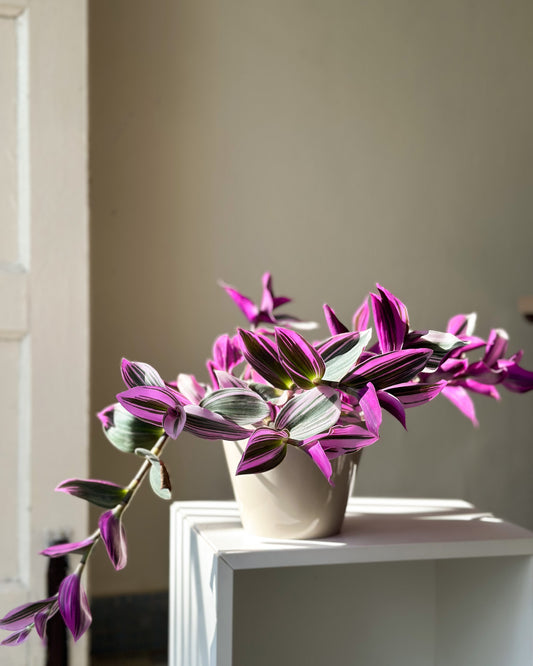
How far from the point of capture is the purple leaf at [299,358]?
0.51m

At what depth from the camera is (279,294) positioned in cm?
147

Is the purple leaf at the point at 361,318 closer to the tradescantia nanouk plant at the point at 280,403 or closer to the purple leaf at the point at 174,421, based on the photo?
the tradescantia nanouk plant at the point at 280,403

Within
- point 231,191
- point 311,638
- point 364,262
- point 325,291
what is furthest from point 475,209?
point 311,638

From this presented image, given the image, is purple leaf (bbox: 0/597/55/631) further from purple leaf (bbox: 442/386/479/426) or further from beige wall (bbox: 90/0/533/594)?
beige wall (bbox: 90/0/533/594)

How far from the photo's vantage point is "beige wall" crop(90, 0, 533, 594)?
1378 millimetres

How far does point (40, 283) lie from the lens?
1.14 metres

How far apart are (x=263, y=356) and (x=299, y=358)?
4 cm

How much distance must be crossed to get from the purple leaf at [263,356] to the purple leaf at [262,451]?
5 centimetres

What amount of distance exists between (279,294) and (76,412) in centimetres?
50

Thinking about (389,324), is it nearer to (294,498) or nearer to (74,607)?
(294,498)

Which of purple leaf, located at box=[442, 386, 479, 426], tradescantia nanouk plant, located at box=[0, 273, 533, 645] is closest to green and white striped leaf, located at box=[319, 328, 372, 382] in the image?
tradescantia nanouk plant, located at box=[0, 273, 533, 645]

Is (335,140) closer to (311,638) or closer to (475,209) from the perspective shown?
(475,209)

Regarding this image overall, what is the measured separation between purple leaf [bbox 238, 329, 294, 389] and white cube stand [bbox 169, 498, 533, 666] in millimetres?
175

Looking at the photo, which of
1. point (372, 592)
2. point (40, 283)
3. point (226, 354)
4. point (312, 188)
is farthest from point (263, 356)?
point (312, 188)
